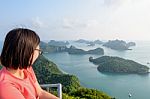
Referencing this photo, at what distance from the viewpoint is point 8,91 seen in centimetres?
106

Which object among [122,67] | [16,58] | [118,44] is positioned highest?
[16,58]

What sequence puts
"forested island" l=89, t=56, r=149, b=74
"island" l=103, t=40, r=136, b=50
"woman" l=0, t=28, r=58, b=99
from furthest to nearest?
"island" l=103, t=40, r=136, b=50 < "forested island" l=89, t=56, r=149, b=74 < "woman" l=0, t=28, r=58, b=99

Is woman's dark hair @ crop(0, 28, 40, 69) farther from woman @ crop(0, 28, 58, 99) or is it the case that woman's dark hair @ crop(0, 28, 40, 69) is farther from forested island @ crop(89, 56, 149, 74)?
forested island @ crop(89, 56, 149, 74)

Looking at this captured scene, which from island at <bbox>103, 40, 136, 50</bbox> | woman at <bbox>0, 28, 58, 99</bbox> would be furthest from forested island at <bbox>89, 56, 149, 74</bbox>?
woman at <bbox>0, 28, 58, 99</bbox>

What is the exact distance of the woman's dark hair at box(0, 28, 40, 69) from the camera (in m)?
1.09

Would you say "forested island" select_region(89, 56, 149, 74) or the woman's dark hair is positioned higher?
the woman's dark hair

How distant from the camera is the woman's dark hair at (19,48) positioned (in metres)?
1.09

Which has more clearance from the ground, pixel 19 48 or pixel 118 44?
pixel 19 48

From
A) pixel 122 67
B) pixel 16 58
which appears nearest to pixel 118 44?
pixel 122 67

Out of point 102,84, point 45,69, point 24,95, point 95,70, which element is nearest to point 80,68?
point 95,70

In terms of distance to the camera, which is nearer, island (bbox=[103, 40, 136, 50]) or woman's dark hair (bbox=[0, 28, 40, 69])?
woman's dark hair (bbox=[0, 28, 40, 69])

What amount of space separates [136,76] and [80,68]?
978cm

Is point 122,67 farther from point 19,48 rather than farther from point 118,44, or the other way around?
point 19,48

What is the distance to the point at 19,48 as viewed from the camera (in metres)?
1.08
